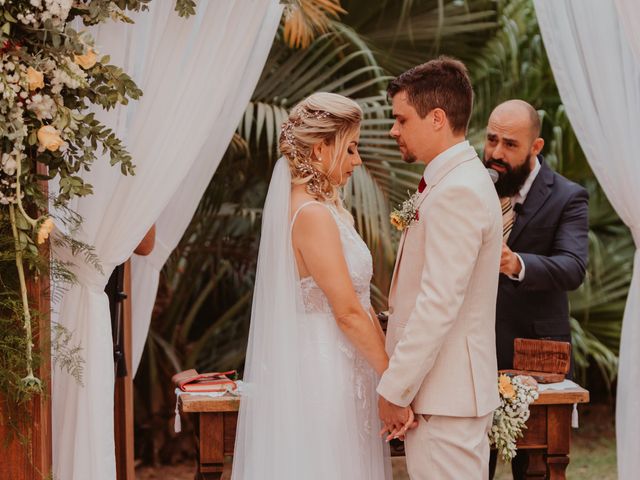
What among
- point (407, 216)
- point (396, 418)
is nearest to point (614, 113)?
point (407, 216)

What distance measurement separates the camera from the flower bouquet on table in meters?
3.69

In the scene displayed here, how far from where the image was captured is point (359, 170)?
227 inches

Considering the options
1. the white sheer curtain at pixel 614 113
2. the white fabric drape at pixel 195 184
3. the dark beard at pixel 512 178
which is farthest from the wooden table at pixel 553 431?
the white fabric drape at pixel 195 184

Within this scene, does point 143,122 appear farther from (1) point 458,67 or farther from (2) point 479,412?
(2) point 479,412

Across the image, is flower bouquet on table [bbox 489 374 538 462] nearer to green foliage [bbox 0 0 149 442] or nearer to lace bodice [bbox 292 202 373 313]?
lace bodice [bbox 292 202 373 313]

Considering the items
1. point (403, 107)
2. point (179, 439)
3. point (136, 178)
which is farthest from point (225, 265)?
point (403, 107)

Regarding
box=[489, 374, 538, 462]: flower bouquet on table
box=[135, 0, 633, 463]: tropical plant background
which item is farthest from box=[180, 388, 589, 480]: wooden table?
box=[135, 0, 633, 463]: tropical plant background

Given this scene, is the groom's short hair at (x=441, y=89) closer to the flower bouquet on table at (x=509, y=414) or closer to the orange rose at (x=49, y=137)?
the flower bouquet on table at (x=509, y=414)

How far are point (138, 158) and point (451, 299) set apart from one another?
1.39 metres

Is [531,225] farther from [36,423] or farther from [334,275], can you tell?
[36,423]

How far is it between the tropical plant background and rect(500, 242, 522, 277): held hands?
4.64 ft

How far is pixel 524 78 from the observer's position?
690cm

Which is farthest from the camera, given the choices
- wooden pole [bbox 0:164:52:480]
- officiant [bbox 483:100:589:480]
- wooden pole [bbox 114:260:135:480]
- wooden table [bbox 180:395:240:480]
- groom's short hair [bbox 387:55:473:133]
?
wooden pole [bbox 114:260:135:480]

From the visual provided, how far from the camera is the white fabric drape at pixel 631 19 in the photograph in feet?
12.8
